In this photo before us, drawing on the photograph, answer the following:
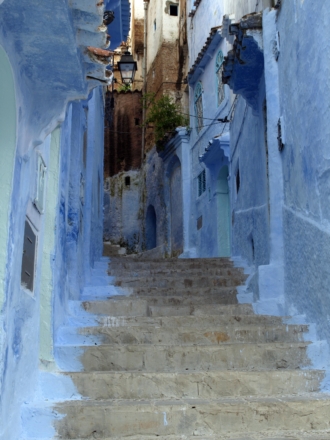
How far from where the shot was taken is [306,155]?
5688 millimetres

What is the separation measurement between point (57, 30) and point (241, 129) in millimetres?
7528

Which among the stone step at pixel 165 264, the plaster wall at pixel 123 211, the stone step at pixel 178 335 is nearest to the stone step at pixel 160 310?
the stone step at pixel 178 335

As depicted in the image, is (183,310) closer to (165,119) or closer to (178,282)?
(178,282)

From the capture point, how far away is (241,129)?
409 inches

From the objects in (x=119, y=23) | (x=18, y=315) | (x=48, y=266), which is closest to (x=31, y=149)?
(x=18, y=315)

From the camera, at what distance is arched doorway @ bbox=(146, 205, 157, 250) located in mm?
22995

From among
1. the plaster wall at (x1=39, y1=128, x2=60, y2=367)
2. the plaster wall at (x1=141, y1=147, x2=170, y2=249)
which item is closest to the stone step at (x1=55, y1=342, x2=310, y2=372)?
the plaster wall at (x1=39, y1=128, x2=60, y2=367)

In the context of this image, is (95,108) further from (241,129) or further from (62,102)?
(62,102)

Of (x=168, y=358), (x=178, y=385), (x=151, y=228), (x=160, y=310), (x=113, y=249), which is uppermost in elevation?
(x=151, y=228)

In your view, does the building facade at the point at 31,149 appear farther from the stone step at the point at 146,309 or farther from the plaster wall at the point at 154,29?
the plaster wall at the point at 154,29

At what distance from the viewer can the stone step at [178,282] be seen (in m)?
7.57

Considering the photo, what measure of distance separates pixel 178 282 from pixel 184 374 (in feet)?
10.7

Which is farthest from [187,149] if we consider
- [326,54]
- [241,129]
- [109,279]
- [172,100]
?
[326,54]

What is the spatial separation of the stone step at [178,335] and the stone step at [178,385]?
2.53ft
